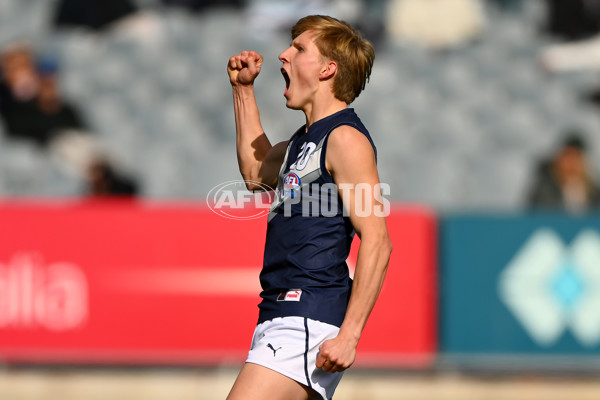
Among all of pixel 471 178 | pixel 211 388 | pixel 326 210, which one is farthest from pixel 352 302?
pixel 471 178

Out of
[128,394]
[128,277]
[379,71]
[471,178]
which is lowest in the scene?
[128,394]

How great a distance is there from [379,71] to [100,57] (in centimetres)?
393

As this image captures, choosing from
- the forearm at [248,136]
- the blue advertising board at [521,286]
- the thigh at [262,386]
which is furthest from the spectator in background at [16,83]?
the thigh at [262,386]

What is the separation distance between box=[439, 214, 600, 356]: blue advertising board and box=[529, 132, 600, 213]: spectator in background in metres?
A: 0.75

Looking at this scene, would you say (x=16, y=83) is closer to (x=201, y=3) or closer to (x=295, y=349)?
(x=201, y=3)

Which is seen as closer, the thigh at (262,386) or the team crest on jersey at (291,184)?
Answer: the thigh at (262,386)

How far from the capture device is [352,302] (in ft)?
11.7

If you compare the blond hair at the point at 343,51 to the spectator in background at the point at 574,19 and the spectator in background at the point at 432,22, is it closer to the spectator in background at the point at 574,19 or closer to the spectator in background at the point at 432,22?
the spectator in background at the point at 432,22

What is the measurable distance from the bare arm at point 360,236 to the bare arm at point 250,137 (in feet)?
2.00

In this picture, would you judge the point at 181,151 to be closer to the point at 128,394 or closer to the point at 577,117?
the point at 128,394

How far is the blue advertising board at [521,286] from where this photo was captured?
28.4 ft

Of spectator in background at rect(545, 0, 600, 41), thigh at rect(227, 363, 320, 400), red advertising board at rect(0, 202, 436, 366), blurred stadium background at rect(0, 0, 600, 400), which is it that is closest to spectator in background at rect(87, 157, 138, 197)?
blurred stadium background at rect(0, 0, 600, 400)

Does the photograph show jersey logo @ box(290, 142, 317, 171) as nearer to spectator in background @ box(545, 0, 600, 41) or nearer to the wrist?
the wrist

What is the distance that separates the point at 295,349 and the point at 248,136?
42.9 inches
